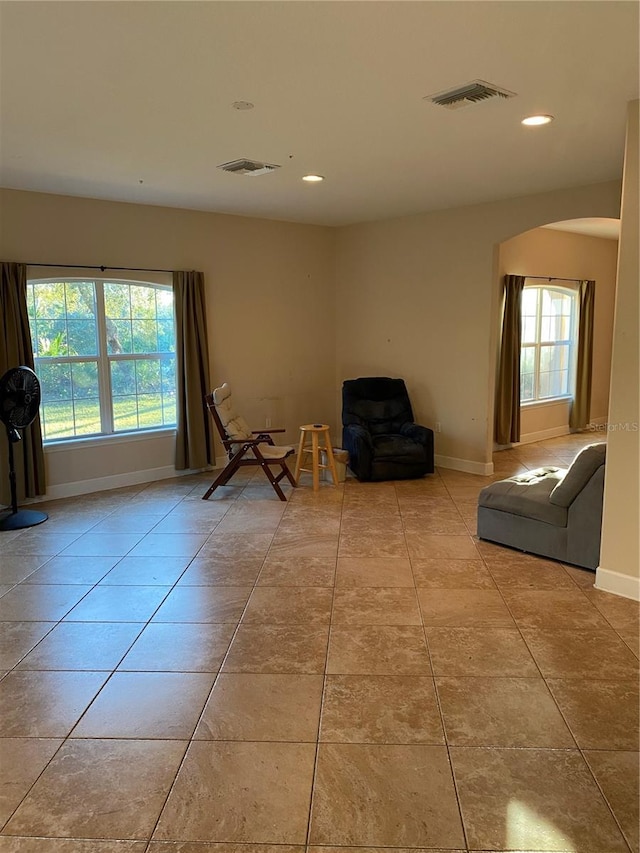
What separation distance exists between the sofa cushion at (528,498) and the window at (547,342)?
12.3 ft

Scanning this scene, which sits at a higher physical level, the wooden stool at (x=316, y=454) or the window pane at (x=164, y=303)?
the window pane at (x=164, y=303)

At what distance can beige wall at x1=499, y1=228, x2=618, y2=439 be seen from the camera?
7406 millimetres

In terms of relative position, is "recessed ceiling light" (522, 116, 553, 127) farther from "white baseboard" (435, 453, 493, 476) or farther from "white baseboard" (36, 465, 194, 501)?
"white baseboard" (36, 465, 194, 501)

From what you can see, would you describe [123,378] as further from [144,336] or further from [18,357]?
[18,357]

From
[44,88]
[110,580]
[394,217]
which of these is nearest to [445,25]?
[44,88]

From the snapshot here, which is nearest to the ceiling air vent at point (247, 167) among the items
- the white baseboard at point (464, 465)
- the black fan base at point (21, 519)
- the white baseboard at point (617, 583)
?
the black fan base at point (21, 519)

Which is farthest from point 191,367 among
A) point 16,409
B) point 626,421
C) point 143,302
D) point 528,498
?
point 626,421

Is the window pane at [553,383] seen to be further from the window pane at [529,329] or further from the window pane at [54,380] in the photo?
the window pane at [54,380]

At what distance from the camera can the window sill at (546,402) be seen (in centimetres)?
798

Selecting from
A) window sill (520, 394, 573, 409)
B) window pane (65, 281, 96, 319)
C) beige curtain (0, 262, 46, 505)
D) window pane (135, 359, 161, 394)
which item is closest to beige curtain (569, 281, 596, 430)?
window sill (520, 394, 573, 409)

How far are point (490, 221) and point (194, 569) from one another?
4213 mm

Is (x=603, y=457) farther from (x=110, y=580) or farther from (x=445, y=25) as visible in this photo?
(x=110, y=580)

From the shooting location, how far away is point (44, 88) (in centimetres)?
294

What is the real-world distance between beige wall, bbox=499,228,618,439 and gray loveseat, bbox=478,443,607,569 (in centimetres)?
366
